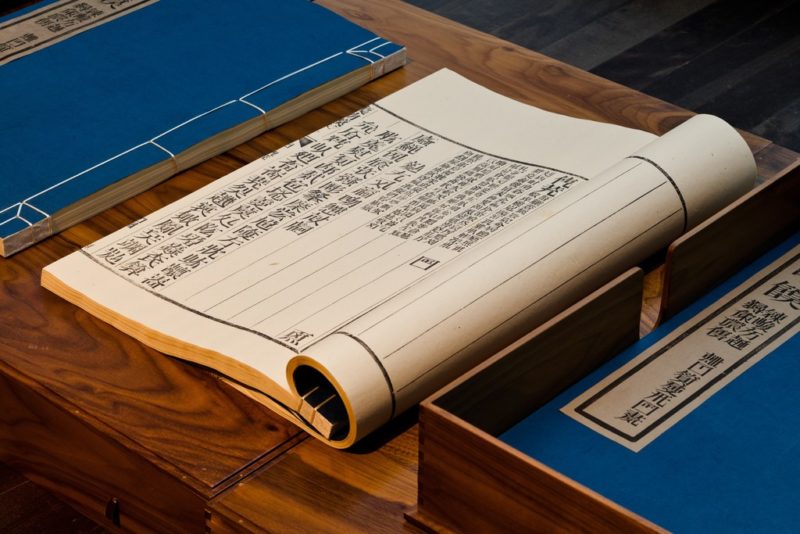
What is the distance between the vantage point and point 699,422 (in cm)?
84

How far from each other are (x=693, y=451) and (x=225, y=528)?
30 centimetres

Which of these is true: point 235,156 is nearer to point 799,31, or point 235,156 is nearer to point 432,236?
point 432,236

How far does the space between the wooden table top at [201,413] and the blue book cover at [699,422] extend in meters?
0.07

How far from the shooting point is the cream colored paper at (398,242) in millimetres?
863

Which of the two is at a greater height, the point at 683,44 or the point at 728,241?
the point at 728,241

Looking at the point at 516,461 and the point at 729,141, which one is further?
the point at 729,141

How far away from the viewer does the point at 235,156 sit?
46.6 inches

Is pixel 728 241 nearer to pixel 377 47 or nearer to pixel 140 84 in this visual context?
pixel 377 47

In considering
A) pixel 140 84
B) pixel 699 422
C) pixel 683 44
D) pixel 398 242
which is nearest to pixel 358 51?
pixel 140 84

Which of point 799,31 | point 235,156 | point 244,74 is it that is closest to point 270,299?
point 235,156

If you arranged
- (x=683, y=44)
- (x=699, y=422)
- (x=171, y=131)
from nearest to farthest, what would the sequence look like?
(x=699, y=422)
(x=171, y=131)
(x=683, y=44)

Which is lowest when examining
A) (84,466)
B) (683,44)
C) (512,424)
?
(683,44)

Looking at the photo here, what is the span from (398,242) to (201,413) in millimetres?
217

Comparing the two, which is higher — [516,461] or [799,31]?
[516,461]
